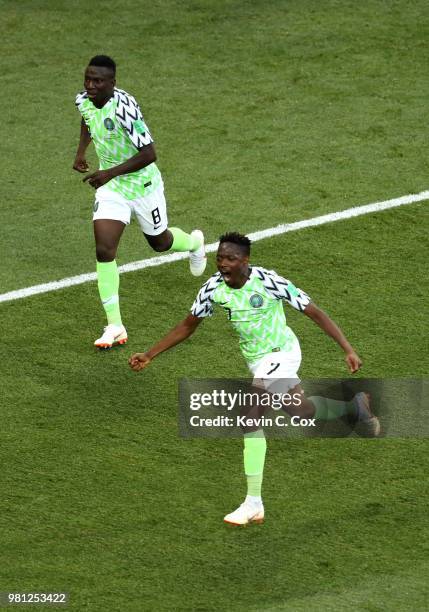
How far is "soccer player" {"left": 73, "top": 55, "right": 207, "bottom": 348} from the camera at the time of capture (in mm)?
11883

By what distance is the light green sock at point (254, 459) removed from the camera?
977cm

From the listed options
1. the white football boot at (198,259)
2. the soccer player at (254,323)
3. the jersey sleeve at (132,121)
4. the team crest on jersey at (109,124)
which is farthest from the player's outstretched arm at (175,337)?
the white football boot at (198,259)

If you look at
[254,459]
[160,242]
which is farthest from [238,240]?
[160,242]

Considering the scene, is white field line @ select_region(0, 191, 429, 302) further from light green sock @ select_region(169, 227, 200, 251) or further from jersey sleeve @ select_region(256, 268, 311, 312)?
jersey sleeve @ select_region(256, 268, 311, 312)

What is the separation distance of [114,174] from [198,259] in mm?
1736

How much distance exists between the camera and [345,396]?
11.3 metres

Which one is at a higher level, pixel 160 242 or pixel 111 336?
pixel 160 242

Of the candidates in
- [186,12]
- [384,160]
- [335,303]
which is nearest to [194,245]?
[335,303]

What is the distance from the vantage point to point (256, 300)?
9875 millimetres

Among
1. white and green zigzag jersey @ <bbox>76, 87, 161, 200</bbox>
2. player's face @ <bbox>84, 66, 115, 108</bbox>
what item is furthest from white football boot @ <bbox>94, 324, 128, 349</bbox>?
player's face @ <bbox>84, 66, 115, 108</bbox>

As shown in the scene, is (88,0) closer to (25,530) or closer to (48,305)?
(48,305)

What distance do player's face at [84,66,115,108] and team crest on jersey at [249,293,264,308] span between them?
2.91 meters

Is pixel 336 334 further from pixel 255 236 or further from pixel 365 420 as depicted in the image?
pixel 255 236

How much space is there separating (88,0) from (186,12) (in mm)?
1517
